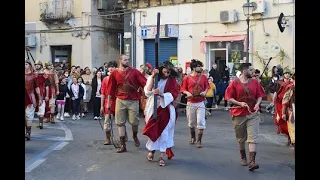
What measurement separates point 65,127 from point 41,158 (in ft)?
15.4

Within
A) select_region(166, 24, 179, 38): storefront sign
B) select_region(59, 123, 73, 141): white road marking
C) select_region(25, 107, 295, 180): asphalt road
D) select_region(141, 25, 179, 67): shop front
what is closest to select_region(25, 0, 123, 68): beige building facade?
select_region(141, 25, 179, 67): shop front

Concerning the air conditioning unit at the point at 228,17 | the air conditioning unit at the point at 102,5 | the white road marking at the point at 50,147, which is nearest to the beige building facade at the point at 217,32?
the air conditioning unit at the point at 228,17

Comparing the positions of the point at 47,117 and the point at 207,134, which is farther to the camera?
the point at 47,117

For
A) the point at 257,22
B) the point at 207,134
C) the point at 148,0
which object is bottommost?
the point at 207,134

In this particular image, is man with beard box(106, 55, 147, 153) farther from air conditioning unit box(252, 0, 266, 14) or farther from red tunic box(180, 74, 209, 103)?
air conditioning unit box(252, 0, 266, 14)

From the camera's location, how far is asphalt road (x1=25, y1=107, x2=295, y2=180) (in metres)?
7.35

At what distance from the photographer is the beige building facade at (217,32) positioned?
2130 cm

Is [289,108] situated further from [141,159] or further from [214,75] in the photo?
[214,75]

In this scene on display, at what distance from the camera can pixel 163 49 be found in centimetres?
2542

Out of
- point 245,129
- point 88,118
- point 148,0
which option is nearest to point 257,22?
point 148,0

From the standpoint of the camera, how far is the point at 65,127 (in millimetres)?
13328

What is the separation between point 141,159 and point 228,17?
15.1 meters

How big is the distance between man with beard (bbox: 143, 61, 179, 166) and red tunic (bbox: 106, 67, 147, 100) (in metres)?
0.79
